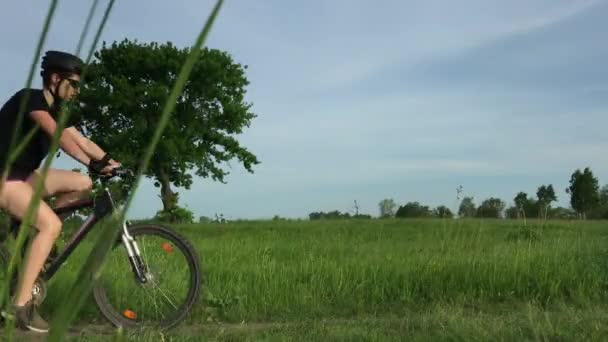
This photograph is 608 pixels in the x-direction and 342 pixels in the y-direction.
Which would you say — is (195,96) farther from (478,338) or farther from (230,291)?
(478,338)

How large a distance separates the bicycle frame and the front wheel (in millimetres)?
49

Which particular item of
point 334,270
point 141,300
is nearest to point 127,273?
point 141,300

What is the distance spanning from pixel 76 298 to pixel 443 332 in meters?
3.82

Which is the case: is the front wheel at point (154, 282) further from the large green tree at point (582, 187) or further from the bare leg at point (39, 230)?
the large green tree at point (582, 187)

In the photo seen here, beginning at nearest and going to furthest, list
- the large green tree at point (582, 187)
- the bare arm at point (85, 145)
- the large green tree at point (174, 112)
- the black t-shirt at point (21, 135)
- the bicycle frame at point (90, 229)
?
the black t-shirt at point (21, 135)
the bare arm at point (85, 145)
the bicycle frame at point (90, 229)
the large green tree at point (174, 112)
the large green tree at point (582, 187)

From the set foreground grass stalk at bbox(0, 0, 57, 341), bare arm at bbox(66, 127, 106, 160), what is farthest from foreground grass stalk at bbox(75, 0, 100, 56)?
bare arm at bbox(66, 127, 106, 160)

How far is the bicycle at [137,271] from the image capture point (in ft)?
18.4

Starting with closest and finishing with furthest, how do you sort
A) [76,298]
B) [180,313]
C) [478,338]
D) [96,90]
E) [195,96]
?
[76,298] < [478,338] < [180,313] < [96,90] < [195,96]

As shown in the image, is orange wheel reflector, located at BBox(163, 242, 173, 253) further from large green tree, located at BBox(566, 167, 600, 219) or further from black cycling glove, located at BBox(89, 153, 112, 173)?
large green tree, located at BBox(566, 167, 600, 219)

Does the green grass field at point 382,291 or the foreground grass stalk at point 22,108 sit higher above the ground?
the foreground grass stalk at point 22,108

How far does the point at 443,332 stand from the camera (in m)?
4.17

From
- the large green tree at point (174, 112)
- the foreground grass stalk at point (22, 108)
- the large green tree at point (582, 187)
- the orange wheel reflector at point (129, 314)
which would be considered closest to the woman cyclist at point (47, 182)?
the orange wheel reflector at point (129, 314)

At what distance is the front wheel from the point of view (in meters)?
5.68

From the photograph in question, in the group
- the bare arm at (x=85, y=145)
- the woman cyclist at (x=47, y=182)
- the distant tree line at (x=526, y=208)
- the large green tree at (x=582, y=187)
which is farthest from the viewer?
the large green tree at (x=582, y=187)
